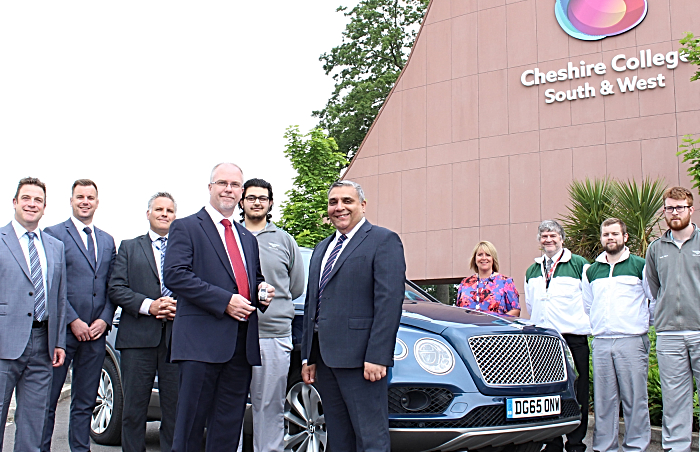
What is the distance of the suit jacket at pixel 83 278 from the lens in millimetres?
5250

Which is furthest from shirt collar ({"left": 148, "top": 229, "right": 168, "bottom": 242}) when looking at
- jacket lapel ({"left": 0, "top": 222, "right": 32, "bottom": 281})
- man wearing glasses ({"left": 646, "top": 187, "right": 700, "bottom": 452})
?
man wearing glasses ({"left": 646, "top": 187, "right": 700, "bottom": 452})

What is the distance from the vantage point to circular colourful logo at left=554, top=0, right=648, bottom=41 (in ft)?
49.5

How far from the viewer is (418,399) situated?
428cm

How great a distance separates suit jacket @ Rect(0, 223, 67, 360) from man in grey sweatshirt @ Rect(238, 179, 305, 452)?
1460 millimetres

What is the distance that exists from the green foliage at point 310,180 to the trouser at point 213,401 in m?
15.8

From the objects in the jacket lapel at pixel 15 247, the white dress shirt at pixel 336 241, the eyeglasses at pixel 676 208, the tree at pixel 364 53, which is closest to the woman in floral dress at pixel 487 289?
the eyeglasses at pixel 676 208

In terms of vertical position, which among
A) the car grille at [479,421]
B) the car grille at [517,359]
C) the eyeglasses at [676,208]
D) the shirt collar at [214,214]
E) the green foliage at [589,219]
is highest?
the green foliage at [589,219]

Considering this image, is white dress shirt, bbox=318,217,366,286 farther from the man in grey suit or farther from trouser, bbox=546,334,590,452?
trouser, bbox=546,334,590,452

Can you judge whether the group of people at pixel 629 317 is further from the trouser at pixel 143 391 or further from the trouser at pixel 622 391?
the trouser at pixel 143 391

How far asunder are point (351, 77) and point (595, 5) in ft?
59.7

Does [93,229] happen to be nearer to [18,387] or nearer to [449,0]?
[18,387]

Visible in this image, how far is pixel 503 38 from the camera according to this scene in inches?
661

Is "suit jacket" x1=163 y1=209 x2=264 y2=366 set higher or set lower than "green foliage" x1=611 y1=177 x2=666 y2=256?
lower

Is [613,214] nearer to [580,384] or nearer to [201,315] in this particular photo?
[580,384]
